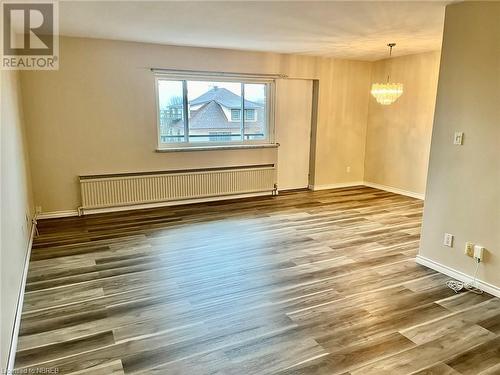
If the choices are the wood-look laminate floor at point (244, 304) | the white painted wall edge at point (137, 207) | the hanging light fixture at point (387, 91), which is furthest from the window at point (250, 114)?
the wood-look laminate floor at point (244, 304)

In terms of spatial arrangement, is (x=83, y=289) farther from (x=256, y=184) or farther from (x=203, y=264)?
(x=256, y=184)

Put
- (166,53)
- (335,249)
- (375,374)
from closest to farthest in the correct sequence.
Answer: (375,374) < (335,249) < (166,53)

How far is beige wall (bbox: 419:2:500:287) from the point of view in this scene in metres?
2.86

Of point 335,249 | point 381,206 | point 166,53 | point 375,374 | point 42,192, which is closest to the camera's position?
point 375,374

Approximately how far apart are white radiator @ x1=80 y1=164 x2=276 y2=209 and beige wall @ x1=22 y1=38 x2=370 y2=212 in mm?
131

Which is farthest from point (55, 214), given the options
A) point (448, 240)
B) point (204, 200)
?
point (448, 240)

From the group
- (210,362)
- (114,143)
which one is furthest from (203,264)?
(114,143)

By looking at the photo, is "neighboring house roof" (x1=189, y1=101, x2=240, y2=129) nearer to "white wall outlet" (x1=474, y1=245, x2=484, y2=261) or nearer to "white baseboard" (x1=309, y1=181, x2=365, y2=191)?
"white baseboard" (x1=309, y1=181, x2=365, y2=191)

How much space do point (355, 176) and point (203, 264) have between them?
4.68m

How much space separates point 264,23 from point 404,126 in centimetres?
370

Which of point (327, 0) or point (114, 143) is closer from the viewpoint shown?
point (327, 0)

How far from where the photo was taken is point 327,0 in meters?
2.94

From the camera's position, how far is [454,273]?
10.8 ft

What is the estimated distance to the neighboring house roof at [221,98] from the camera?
225 inches
